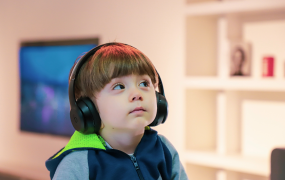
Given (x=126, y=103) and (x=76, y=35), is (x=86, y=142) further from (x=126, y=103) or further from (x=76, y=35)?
(x=76, y=35)

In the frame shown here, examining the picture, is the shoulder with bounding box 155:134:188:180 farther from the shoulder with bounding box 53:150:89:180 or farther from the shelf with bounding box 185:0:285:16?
the shelf with bounding box 185:0:285:16

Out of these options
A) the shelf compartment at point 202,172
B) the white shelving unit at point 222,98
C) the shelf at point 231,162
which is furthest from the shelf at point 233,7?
the shelf compartment at point 202,172

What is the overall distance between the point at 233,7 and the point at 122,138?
3.93 ft

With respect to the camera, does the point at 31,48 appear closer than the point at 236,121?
No

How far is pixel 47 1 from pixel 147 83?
7.42 ft

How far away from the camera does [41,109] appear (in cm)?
294

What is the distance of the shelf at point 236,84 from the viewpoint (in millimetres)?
1718

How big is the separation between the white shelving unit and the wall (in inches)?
3.8

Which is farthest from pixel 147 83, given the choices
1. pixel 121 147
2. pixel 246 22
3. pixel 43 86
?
pixel 43 86

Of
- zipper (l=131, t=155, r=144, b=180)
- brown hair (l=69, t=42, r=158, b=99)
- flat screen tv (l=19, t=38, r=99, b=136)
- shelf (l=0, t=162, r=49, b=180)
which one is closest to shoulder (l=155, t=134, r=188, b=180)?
zipper (l=131, t=155, r=144, b=180)

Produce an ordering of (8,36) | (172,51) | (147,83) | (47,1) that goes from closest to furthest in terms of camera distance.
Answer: (147,83) < (172,51) < (47,1) < (8,36)

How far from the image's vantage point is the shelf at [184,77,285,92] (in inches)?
67.6

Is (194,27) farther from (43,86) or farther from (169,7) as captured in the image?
(43,86)

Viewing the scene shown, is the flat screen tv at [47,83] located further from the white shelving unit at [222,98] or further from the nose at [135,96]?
the nose at [135,96]
